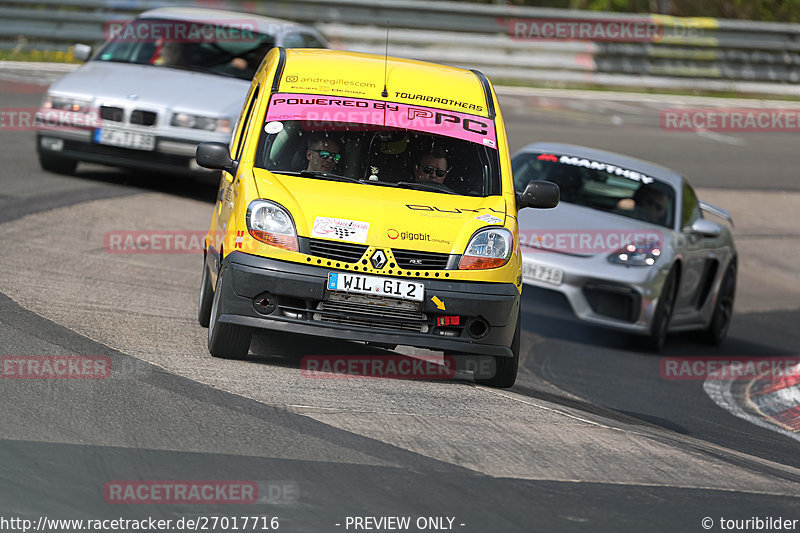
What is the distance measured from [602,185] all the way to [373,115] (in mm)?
4273

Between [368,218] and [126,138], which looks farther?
[126,138]

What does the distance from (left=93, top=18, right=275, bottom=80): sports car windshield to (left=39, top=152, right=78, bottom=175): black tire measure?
→ 1.23m

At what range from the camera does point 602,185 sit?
1202cm

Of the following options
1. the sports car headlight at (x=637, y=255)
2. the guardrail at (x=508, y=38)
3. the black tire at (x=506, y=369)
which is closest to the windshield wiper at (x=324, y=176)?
the black tire at (x=506, y=369)

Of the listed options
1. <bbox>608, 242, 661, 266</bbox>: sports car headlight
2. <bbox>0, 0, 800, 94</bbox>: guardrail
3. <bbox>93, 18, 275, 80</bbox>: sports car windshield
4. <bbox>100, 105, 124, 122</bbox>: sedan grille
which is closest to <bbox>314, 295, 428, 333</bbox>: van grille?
<bbox>608, 242, 661, 266</bbox>: sports car headlight

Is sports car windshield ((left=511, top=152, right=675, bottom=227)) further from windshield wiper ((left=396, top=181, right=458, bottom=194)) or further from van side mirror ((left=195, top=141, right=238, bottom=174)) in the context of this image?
van side mirror ((left=195, top=141, right=238, bottom=174))

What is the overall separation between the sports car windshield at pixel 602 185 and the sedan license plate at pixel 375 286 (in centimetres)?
478

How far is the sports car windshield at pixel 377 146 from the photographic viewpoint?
803 centimetres

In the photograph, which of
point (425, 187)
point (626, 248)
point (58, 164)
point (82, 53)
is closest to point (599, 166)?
point (626, 248)

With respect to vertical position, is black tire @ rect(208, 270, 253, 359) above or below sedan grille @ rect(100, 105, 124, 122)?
below

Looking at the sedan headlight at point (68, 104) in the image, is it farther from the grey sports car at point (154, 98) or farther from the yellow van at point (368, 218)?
the yellow van at point (368, 218)

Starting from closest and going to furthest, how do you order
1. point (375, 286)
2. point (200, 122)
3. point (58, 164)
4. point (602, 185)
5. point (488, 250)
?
point (375, 286) < point (488, 250) < point (602, 185) < point (200, 122) < point (58, 164)

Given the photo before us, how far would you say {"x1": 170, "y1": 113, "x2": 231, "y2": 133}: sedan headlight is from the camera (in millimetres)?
13133

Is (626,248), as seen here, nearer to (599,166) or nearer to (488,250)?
(599,166)
